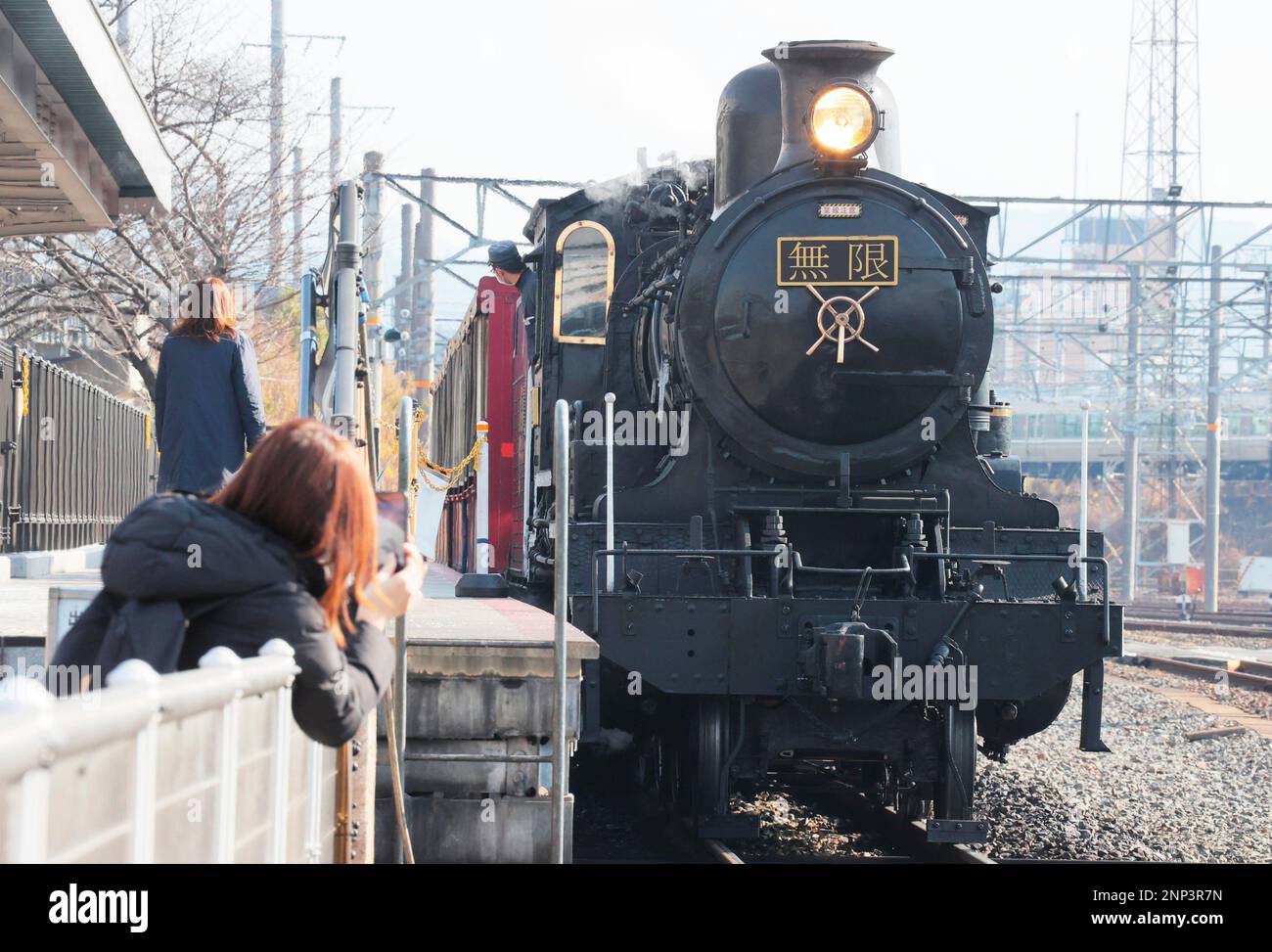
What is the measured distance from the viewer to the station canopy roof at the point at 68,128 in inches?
278

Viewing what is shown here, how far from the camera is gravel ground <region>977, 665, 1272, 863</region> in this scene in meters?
8.44

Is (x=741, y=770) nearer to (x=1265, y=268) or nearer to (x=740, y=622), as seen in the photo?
(x=740, y=622)

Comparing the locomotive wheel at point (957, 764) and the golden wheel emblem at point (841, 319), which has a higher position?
the golden wheel emblem at point (841, 319)

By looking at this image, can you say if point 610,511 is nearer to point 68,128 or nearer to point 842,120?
point 842,120

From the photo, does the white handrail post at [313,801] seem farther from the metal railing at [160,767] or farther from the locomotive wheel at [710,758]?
the locomotive wheel at [710,758]

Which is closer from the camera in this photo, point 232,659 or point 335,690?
point 232,659

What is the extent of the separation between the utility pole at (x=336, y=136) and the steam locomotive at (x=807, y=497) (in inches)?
605

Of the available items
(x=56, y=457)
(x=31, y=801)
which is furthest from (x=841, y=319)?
(x=56, y=457)

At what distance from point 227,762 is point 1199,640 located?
22.6 meters

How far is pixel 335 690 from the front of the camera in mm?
3037

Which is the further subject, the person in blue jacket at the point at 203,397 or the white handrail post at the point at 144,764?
the person in blue jacket at the point at 203,397

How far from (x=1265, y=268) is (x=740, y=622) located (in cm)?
2523

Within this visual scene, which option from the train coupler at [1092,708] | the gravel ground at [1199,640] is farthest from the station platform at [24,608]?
the gravel ground at [1199,640]
